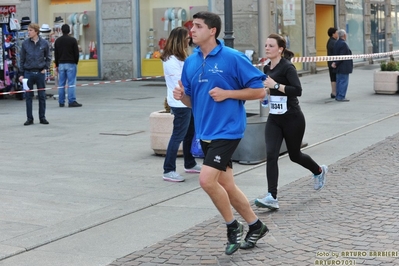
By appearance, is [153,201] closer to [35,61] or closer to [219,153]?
[219,153]

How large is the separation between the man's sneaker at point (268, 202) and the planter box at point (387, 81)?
12.4 m

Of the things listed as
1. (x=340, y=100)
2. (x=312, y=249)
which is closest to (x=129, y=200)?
(x=312, y=249)

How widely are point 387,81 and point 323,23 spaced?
1047cm

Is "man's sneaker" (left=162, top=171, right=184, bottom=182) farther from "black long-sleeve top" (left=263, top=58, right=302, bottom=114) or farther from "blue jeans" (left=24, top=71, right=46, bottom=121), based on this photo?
"blue jeans" (left=24, top=71, right=46, bottom=121)

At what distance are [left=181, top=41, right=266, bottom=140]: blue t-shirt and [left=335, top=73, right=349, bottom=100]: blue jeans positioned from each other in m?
11.8

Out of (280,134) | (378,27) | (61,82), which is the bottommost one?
(280,134)

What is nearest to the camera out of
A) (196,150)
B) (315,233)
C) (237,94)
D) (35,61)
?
(237,94)

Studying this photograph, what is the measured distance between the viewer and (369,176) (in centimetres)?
884

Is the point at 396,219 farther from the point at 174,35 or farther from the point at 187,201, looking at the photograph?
the point at 174,35

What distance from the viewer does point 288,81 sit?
295 inches

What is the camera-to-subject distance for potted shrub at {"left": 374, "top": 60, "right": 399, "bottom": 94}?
739 inches

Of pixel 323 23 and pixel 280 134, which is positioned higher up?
pixel 323 23

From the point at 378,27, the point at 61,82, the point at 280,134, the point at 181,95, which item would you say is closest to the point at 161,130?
the point at 280,134

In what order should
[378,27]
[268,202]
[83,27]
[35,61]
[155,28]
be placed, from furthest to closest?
[378,27]
[83,27]
[155,28]
[35,61]
[268,202]
